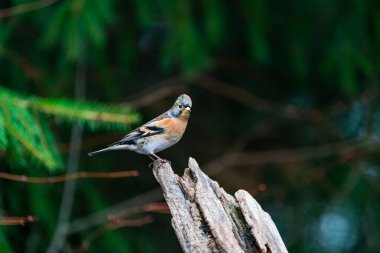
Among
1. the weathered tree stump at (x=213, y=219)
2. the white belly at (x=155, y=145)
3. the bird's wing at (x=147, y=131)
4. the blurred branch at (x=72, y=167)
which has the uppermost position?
the blurred branch at (x=72, y=167)

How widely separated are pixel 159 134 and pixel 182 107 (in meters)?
0.16

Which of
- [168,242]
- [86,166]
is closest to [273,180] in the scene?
[168,242]

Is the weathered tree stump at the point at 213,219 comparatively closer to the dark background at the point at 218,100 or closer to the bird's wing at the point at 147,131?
the bird's wing at the point at 147,131

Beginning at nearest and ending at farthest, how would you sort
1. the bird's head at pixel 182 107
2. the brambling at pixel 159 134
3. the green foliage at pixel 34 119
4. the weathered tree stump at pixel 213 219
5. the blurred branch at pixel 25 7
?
the weathered tree stump at pixel 213 219
the green foliage at pixel 34 119
the bird's head at pixel 182 107
the brambling at pixel 159 134
the blurred branch at pixel 25 7

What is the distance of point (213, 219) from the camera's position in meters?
2.84

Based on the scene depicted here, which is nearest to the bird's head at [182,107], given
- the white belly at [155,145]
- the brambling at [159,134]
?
the brambling at [159,134]

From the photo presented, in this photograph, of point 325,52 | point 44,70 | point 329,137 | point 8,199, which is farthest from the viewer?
point 329,137

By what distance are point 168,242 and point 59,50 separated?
154 cm

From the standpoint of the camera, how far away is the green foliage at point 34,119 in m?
3.41

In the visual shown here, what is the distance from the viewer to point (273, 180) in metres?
6.21

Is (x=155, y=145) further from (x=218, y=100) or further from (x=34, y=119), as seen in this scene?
(x=218, y=100)

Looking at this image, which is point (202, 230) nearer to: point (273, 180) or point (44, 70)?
point (44, 70)

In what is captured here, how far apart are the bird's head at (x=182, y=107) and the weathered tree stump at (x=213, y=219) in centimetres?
63

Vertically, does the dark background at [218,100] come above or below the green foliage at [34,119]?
above
